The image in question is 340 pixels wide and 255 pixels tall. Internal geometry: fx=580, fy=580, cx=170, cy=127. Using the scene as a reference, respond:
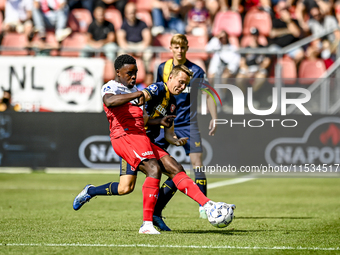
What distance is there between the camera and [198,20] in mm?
18266

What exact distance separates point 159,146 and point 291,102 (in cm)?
797

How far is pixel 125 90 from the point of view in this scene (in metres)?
6.34

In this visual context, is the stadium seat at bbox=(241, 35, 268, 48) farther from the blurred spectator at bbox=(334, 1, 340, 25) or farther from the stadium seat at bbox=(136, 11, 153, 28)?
the blurred spectator at bbox=(334, 1, 340, 25)

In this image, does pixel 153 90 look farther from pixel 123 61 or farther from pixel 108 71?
pixel 108 71

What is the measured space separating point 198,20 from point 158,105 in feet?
39.6

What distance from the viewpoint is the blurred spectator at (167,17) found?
18.5m

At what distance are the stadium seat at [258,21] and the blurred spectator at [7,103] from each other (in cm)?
757

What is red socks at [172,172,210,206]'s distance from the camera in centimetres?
621

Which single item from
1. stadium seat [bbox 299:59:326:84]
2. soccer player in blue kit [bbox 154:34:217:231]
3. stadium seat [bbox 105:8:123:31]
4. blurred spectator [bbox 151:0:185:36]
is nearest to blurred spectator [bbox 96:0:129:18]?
stadium seat [bbox 105:8:123:31]

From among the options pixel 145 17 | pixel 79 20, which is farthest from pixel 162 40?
pixel 79 20

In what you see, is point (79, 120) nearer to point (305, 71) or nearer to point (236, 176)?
point (236, 176)

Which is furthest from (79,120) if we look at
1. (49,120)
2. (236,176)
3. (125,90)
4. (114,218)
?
(125,90)

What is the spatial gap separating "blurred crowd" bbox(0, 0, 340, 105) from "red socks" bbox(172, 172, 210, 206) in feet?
31.3

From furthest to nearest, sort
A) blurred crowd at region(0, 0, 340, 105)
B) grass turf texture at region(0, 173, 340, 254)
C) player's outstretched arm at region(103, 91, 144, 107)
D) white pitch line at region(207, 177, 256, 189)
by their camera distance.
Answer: blurred crowd at region(0, 0, 340, 105)
white pitch line at region(207, 177, 256, 189)
player's outstretched arm at region(103, 91, 144, 107)
grass turf texture at region(0, 173, 340, 254)
